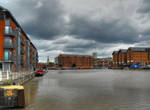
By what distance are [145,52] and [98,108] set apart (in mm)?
150834

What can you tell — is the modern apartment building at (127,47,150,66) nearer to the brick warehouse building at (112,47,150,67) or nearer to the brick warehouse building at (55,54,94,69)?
the brick warehouse building at (112,47,150,67)

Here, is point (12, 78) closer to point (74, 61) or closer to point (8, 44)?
point (8, 44)

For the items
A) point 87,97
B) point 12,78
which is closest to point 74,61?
point 12,78

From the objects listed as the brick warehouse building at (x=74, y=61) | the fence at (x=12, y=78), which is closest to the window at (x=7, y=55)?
the fence at (x=12, y=78)

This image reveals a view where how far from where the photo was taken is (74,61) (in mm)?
165500

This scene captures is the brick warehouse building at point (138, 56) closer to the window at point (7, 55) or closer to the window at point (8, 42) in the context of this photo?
the window at point (8, 42)

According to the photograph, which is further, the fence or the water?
the fence

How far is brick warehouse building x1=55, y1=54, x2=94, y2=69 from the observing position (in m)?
163

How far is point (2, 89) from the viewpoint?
970cm

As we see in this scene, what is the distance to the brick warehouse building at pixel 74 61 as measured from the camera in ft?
534

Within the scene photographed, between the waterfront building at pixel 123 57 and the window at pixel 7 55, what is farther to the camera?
the waterfront building at pixel 123 57

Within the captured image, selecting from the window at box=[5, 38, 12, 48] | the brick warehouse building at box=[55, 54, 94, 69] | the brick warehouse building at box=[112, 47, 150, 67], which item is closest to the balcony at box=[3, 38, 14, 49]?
the window at box=[5, 38, 12, 48]

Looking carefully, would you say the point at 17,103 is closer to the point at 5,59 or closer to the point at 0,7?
the point at 5,59

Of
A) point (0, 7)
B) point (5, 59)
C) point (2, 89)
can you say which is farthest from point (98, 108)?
point (0, 7)
